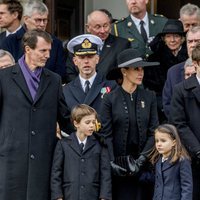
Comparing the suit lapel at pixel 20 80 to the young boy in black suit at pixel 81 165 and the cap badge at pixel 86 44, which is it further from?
the cap badge at pixel 86 44

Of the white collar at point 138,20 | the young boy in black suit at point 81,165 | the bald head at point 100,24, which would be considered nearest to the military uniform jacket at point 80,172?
the young boy in black suit at point 81,165

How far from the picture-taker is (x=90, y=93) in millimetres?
7109

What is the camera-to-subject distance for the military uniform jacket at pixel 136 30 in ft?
26.3

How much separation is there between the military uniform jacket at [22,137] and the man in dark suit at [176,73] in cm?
133

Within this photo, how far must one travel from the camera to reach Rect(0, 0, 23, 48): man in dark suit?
8.28 meters

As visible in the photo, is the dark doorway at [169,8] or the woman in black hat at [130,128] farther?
the dark doorway at [169,8]

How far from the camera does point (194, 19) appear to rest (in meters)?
8.00

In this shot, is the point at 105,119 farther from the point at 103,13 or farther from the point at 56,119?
the point at 103,13

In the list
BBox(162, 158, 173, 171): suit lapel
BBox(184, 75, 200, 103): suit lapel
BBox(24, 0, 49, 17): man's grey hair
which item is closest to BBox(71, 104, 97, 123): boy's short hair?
BBox(162, 158, 173, 171): suit lapel

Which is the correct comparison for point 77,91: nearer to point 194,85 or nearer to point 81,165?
point 81,165

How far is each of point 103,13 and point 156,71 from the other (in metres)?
0.87

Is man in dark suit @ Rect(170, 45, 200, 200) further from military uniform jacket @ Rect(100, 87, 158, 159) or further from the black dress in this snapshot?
the black dress

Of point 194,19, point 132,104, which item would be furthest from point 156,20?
point 132,104

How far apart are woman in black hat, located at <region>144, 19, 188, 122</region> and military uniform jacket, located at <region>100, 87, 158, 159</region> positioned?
0.85 meters
